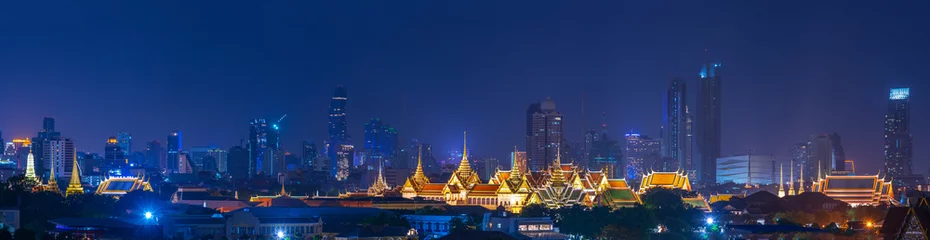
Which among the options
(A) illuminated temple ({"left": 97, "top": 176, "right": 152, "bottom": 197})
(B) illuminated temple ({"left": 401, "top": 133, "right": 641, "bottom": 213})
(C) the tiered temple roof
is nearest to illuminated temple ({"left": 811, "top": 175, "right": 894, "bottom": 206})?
(C) the tiered temple roof

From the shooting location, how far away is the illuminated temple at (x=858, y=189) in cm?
15750

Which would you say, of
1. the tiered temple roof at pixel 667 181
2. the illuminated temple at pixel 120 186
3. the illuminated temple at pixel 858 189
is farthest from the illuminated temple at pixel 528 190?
the illuminated temple at pixel 858 189

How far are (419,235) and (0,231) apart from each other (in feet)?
92.3

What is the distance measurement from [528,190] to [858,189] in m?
40.3

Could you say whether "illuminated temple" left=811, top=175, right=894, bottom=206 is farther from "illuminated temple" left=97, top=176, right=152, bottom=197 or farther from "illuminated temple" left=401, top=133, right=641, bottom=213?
"illuminated temple" left=97, top=176, right=152, bottom=197

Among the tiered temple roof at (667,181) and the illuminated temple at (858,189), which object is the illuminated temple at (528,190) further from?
the illuminated temple at (858,189)

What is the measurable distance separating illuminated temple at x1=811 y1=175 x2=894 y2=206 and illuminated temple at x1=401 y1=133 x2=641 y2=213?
27.8m

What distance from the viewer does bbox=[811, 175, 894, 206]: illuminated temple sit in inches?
6201

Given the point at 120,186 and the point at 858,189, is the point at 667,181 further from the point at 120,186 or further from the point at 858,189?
the point at 120,186

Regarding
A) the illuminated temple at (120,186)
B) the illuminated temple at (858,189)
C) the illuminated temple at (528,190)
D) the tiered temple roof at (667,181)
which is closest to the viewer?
the illuminated temple at (528,190)

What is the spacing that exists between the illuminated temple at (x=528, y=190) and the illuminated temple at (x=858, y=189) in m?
27.8

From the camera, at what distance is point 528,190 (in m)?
130

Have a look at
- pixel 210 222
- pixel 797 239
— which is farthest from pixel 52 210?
pixel 797 239

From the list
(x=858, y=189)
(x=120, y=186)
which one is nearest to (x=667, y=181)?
(x=858, y=189)
